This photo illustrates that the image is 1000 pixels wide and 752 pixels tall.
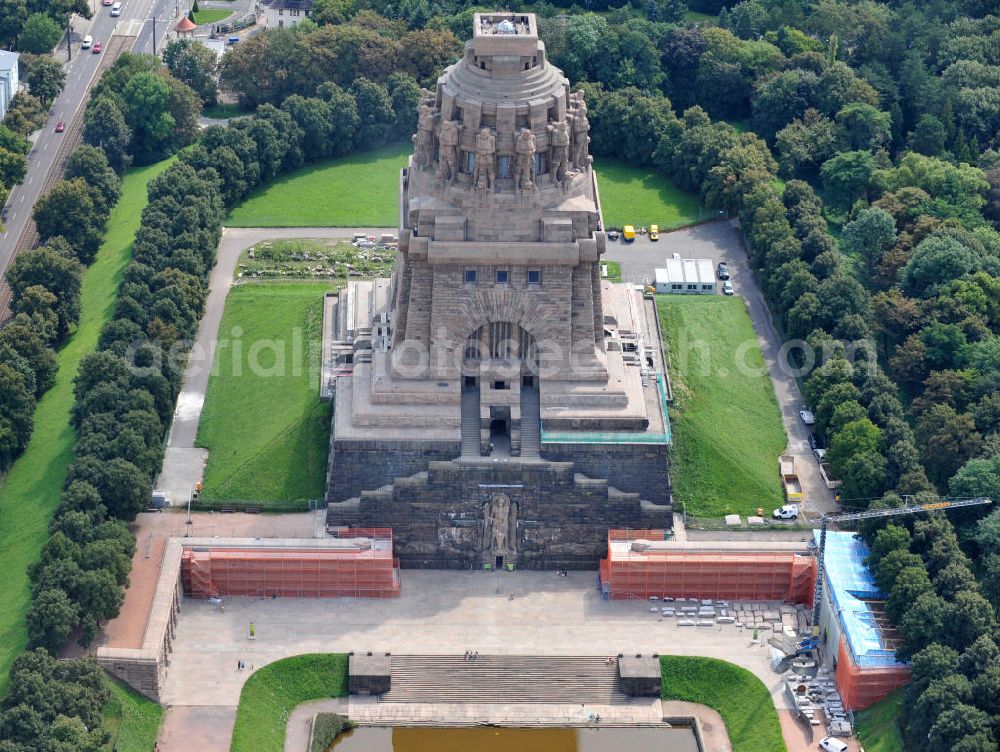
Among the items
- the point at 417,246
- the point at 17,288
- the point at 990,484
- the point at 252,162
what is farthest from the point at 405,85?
the point at 990,484

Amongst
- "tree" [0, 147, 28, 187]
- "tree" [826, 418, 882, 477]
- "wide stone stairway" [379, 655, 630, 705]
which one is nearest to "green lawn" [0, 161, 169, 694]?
"tree" [0, 147, 28, 187]

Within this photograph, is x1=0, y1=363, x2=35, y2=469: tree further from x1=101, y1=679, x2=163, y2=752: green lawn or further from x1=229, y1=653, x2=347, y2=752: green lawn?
x1=229, y1=653, x2=347, y2=752: green lawn

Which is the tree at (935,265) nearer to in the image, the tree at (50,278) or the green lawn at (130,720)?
the tree at (50,278)

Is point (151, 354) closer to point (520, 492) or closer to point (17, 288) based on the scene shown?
point (17, 288)

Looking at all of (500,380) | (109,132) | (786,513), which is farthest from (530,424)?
(109,132)

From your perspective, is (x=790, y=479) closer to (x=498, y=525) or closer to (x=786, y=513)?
(x=786, y=513)

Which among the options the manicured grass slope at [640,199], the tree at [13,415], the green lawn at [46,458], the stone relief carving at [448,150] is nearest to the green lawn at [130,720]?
the green lawn at [46,458]

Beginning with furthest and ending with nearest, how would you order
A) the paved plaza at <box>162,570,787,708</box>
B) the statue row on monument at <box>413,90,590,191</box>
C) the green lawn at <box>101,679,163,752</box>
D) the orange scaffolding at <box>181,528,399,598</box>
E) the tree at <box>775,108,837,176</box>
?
the tree at <box>775,108,837,176</box> < the orange scaffolding at <box>181,528,399,598</box> < the statue row on monument at <box>413,90,590,191</box> < the paved plaza at <box>162,570,787,708</box> < the green lawn at <box>101,679,163,752</box>
